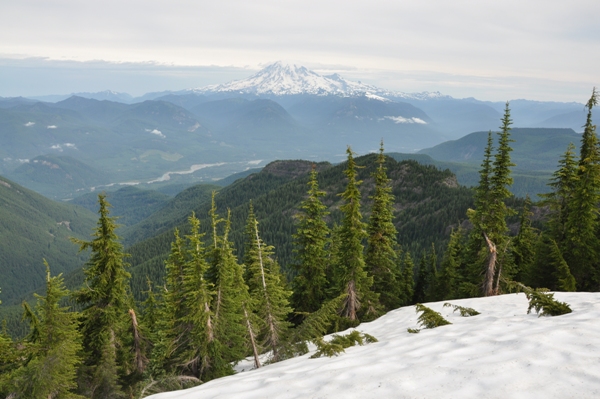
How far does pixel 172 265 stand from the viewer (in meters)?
22.1

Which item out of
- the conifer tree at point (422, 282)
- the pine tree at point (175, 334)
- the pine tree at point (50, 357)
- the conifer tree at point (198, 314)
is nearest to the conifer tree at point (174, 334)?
the pine tree at point (175, 334)

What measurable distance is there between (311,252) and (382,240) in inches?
243

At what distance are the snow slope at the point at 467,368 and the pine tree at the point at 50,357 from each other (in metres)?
7.74

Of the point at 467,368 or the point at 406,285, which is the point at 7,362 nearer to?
the point at 467,368

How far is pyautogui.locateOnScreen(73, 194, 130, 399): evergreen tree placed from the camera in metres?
20.3

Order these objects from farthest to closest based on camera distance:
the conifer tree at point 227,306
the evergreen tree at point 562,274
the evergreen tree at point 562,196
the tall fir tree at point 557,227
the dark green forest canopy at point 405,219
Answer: the dark green forest canopy at point 405,219 < the evergreen tree at point 562,196 < the tall fir tree at point 557,227 < the evergreen tree at point 562,274 < the conifer tree at point 227,306

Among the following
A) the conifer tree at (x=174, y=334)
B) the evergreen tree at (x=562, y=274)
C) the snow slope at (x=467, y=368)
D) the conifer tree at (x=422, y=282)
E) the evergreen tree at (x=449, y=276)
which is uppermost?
the snow slope at (x=467, y=368)

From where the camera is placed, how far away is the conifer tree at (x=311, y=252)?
90.5ft

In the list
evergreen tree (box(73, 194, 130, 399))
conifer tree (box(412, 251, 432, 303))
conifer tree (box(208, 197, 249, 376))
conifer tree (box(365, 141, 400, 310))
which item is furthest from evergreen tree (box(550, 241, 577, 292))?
evergreen tree (box(73, 194, 130, 399))

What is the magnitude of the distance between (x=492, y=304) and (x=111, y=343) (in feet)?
71.4

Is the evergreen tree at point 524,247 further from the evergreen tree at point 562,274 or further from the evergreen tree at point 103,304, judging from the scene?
the evergreen tree at point 103,304

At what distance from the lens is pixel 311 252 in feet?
95.0

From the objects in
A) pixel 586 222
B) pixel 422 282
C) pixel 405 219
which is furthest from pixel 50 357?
pixel 405 219

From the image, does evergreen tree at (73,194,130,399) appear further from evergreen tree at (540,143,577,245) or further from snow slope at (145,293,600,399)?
evergreen tree at (540,143,577,245)
